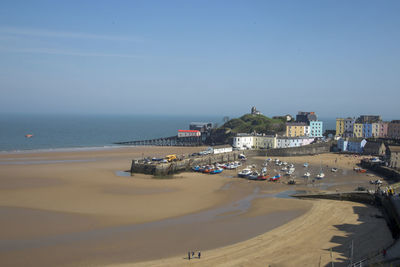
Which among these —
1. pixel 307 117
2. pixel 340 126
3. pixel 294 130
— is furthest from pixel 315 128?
pixel 294 130

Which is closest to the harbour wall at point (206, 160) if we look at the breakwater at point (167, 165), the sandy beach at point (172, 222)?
the breakwater at point (167, 165)

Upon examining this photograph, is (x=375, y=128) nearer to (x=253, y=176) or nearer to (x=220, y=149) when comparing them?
(x=220, y=149)

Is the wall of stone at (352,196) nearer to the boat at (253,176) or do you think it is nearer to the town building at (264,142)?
the boat at (253,176)

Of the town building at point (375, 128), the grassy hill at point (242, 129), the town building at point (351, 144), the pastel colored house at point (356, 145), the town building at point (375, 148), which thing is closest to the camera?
the town building at point (375, 148)

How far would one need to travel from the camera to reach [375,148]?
55.1 meters

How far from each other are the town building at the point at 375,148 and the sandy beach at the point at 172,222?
18.6m

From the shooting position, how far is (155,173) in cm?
4075

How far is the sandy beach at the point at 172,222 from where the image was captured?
59.0 feet

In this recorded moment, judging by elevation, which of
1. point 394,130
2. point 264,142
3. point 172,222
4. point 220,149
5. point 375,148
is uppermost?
point 394,130

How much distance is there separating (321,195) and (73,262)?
2037cm

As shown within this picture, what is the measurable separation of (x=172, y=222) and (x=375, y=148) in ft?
141

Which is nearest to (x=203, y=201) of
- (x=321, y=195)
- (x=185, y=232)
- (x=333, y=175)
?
(x=185, y=232)

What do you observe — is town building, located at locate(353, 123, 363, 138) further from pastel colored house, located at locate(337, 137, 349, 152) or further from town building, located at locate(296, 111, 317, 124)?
town building, located at locate(296, 111, 317, 124)

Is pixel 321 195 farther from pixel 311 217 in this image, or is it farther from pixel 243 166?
pixel 243 166
